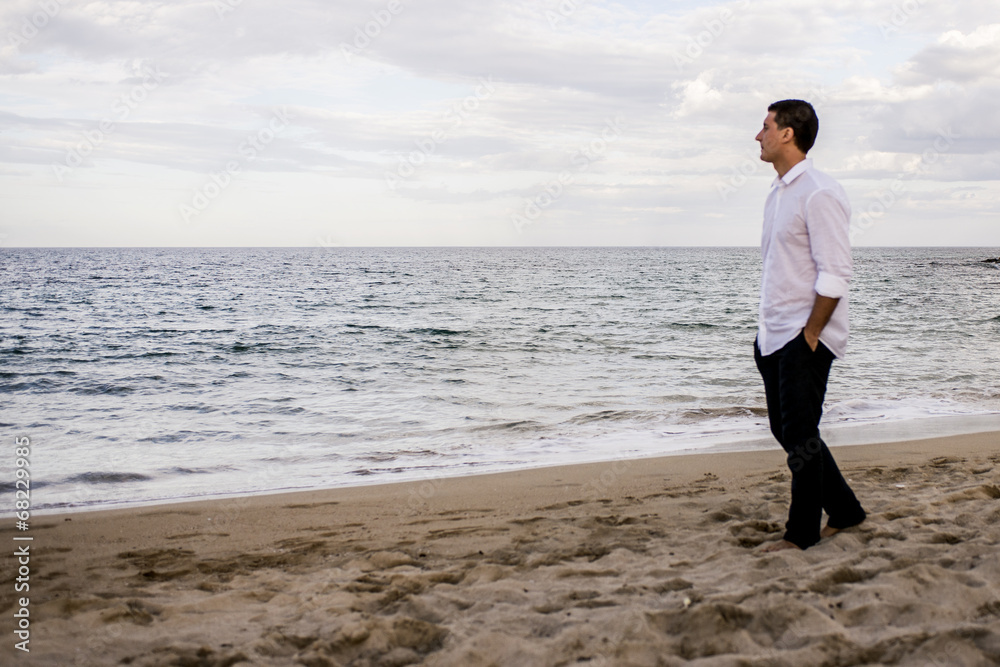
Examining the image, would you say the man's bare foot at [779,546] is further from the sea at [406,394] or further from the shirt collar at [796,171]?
the sea at [406,394]

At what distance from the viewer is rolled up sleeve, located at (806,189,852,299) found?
293 centimetres

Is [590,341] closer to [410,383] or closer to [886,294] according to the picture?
[410,383]

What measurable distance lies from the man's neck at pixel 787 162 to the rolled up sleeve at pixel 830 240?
254 mm

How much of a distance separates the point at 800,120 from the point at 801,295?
0.82m

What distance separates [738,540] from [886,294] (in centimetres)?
3319

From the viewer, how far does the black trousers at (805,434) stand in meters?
3.12

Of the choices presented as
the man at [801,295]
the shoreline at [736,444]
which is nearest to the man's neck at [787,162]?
the man at [801,295]

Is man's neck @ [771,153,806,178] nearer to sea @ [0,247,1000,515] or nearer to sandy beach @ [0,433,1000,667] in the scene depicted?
sandy beach @ [0,433,1000,667]

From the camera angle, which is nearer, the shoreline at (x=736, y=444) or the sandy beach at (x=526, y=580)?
the sandy beach at (x=526, y=580)

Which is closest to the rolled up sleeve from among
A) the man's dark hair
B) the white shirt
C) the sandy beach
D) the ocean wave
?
the white shirt

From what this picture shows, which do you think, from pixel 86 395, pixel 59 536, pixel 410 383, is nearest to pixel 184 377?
pixel 86 395

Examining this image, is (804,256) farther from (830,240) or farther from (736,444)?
(736,444)

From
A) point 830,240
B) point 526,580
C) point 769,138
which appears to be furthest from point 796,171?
point 526,580

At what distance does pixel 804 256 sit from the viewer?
3.10 metres
